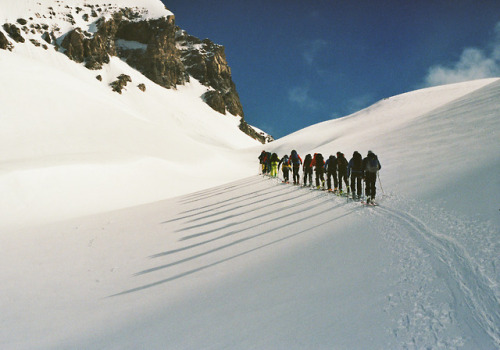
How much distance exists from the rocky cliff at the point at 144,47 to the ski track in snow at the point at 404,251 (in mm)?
87185

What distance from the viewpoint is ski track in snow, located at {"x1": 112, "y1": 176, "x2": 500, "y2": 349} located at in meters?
3.60

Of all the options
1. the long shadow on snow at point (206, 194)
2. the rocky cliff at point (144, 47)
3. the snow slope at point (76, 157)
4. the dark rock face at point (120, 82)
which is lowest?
the long shadow on snow at point (206, 194)

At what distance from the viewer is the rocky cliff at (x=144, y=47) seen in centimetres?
8894

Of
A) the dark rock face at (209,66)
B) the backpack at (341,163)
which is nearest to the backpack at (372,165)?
the backpack at (341,163)

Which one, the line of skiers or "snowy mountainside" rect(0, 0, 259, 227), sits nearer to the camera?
the line of skiers

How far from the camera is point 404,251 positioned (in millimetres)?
5758

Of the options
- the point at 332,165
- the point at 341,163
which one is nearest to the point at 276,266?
the point at 341,163

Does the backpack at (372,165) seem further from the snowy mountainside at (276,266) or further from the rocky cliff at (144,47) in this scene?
the rocky cliff at (144,47)

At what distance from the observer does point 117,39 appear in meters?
116

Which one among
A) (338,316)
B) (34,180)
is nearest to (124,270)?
(338,316)

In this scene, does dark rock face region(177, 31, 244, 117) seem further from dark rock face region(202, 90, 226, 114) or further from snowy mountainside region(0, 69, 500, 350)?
snowy mountainside region(0, 69, 500, 350)

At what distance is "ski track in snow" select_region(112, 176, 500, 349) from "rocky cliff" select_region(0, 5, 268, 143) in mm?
87185

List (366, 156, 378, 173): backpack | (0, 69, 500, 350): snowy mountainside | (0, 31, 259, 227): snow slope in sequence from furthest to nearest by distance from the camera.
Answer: (0, 31, 259, 227): snow slope, (366, 156, 378, 173): backpack, (0, 69, 500, 350): snowy mountainside

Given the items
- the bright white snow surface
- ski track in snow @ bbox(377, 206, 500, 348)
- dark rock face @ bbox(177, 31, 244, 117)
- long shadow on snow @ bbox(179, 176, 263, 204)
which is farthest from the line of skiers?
dark rock face @ bbox(177, 31, 244, 117)
